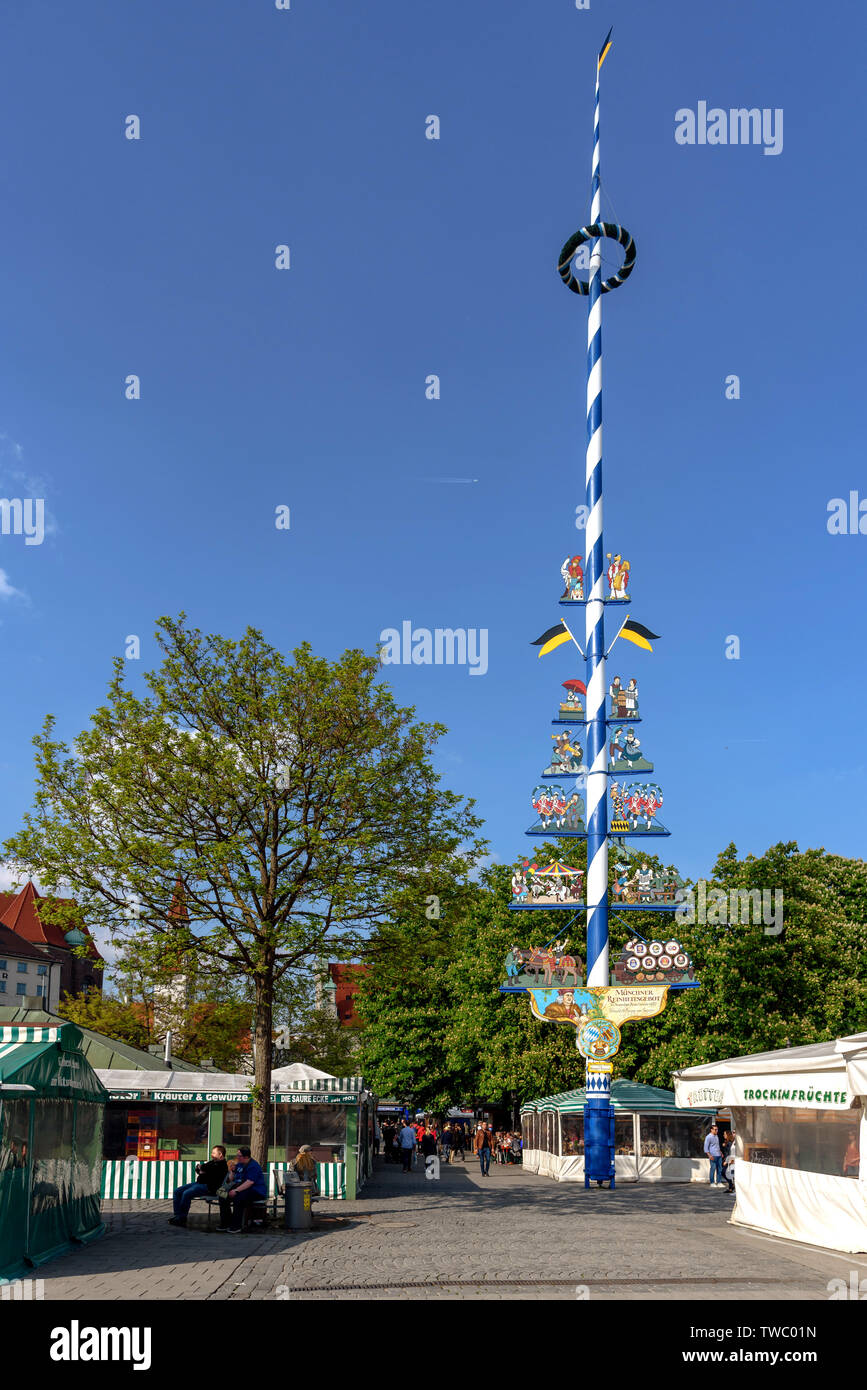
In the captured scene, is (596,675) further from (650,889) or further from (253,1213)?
(253,1213)

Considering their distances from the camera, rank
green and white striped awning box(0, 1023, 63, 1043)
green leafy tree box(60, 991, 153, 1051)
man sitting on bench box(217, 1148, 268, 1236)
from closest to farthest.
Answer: green and white striped awning box(0, 1023, 63, 1043)
man sitting on bench box(217, 1148, 268, 1236)
green leafy tree box(60, 991, 153, 1051)

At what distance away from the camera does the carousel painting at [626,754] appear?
32.2 metres

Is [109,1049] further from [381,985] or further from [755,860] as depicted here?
[755,860]

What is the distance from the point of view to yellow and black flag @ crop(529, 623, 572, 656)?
33.7 metres

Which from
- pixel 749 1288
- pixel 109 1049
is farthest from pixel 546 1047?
pixel 749 1288

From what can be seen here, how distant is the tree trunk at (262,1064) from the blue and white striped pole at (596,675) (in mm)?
11815

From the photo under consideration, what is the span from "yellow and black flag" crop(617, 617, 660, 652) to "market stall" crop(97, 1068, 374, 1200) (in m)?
14.2

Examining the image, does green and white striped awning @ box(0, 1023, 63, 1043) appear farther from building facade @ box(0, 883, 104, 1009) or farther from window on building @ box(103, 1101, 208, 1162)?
building facade @ box(0, 883, 104, 1009)

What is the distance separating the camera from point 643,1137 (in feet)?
115

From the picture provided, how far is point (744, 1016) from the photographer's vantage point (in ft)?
129

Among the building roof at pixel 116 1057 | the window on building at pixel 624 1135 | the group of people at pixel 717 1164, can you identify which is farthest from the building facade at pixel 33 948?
the group of people at pixel 717 1164

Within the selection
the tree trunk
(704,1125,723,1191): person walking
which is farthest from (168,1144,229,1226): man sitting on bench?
(704,1125,723,1191): person walking

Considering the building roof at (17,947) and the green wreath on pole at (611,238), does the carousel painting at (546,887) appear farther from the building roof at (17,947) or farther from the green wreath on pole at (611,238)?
the building roof at (17,947)
